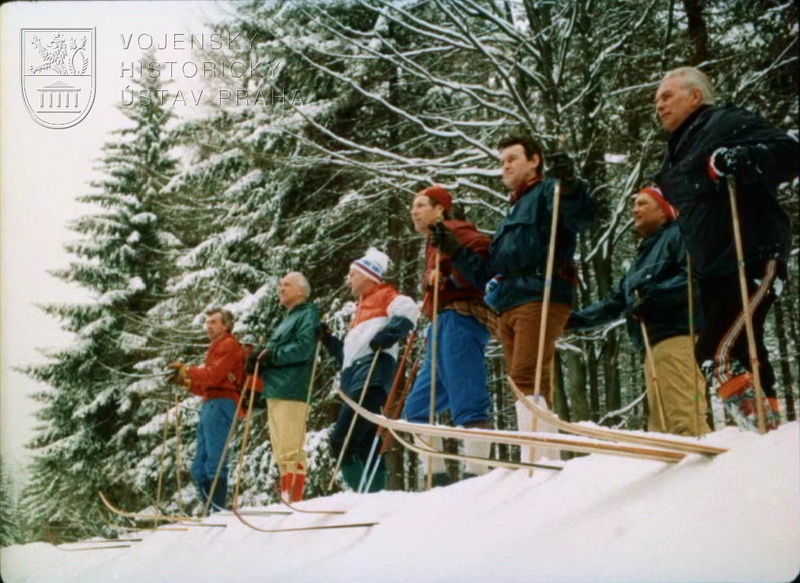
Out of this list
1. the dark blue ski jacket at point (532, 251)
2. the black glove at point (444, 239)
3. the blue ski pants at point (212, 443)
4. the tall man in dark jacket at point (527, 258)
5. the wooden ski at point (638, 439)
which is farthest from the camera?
the blue ski pants at point (212, 443)

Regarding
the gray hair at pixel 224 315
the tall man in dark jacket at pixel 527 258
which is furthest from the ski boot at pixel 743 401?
the gray hair at pixel 224 315

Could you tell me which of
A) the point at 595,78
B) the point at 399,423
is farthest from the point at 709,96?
the point at 595,78

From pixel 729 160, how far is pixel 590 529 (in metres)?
1.16

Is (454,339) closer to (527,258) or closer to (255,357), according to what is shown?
(527,258)

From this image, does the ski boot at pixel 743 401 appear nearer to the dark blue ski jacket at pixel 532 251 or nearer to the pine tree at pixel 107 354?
the dark blue ski jacket at pixel 532 251

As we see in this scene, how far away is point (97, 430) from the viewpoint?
10172mm

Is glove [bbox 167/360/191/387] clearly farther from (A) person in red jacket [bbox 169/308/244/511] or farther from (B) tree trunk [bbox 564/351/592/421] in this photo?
(B) tree trunk [bbox 564/351/592/421]

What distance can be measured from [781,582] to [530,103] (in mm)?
5835

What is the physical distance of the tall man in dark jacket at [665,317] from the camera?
2.82 m

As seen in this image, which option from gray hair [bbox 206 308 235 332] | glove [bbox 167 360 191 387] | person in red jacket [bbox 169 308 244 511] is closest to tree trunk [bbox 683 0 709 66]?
gray hair [bbox 206 308 235 332]

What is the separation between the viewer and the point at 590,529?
1060mm

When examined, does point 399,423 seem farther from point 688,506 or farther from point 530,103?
point 530,103

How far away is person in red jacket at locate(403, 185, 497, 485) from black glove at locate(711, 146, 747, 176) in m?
1.11

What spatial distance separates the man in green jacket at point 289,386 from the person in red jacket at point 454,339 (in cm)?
94
